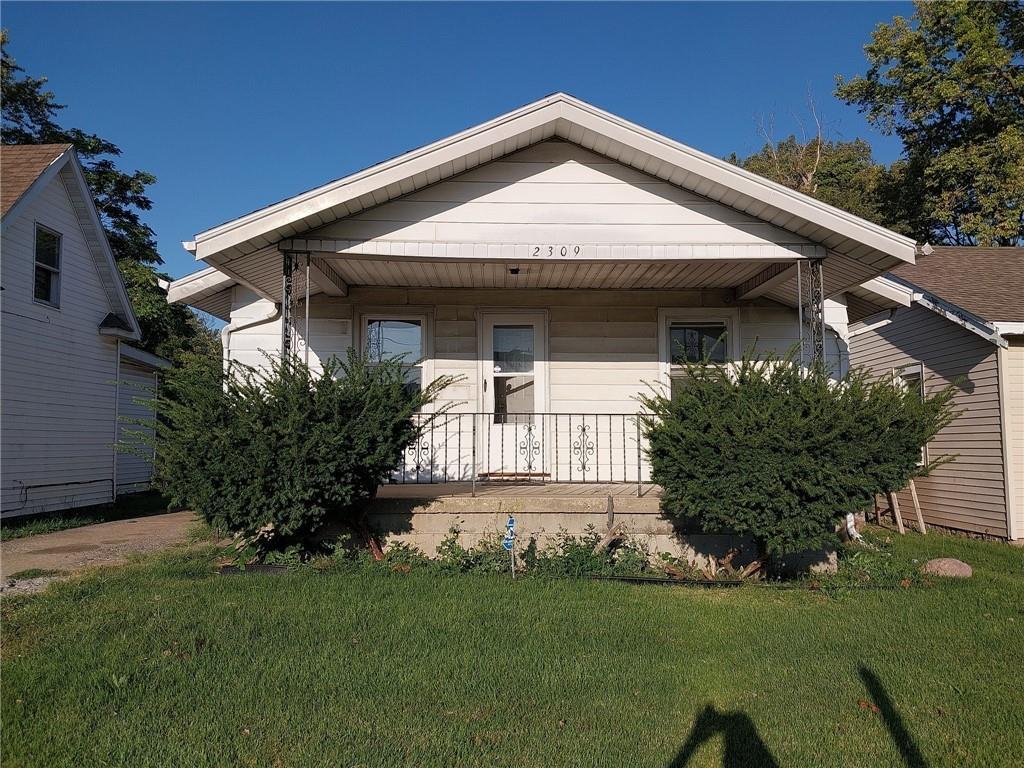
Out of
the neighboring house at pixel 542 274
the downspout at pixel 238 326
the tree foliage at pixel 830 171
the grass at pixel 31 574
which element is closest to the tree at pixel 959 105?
the tree foliage at pixel 830 171

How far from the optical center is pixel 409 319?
379 inches

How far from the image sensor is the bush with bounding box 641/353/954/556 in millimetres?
6133

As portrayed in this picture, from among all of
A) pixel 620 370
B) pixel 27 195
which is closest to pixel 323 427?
pixel 620 370

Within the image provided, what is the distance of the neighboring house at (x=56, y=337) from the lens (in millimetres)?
11430

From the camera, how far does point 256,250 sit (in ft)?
24.4

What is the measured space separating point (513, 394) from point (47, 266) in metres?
8.58

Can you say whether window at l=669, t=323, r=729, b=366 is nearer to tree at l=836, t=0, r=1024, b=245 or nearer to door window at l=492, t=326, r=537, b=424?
door window at l=492, t=326, r=537, b=424

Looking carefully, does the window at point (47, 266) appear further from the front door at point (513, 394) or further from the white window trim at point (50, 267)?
the front door at point (513, 394)

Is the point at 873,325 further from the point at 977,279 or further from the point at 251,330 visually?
the point at 251,330

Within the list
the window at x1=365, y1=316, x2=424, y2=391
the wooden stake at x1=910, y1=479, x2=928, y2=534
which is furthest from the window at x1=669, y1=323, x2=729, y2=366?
the wooden stake at x1=910, y1=479, x2=928, y2=534

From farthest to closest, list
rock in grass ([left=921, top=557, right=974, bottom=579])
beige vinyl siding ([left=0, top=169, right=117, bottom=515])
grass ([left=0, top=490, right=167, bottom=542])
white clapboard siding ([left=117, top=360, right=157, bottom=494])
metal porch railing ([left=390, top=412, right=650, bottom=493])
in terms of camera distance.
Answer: white clapboard siding ([left=117, top=360, right=157, bottom=494]) < beige vinyl siding ([left=0, top=169, right=117, bottom=515]) < grass ([left=0, top=490, right=167, bottom=542]) < metal porch railing ([left=390, top=412, right=650, bottom=493]) < rock in grass ([left=921, top=557, right=974, bottom=579])

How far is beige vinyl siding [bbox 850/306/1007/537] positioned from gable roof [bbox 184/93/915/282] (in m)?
3.55

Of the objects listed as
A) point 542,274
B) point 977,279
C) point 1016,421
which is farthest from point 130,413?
point 977,279

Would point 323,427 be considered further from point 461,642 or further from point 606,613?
point 606,613
